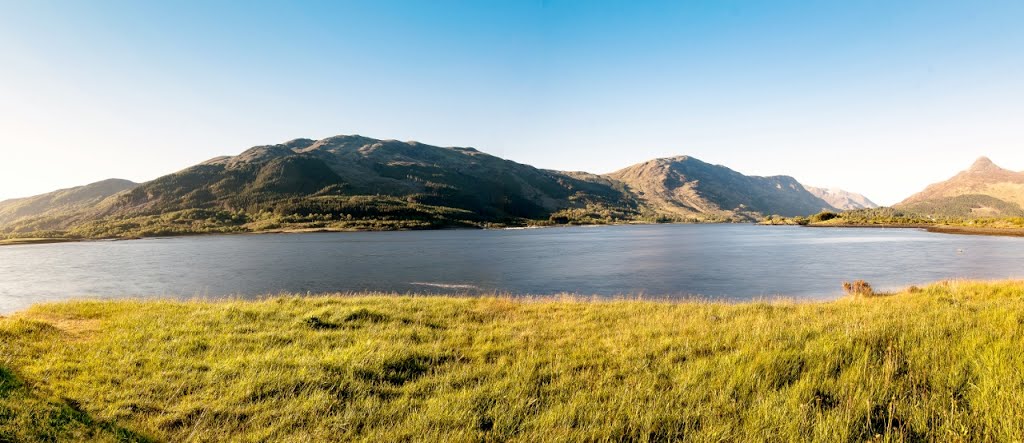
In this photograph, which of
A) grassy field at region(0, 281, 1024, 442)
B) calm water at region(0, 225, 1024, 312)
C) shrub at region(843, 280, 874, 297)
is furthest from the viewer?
calm water at region(0, 225, 1024, 312)

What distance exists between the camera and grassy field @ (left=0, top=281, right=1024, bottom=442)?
24.7 feet

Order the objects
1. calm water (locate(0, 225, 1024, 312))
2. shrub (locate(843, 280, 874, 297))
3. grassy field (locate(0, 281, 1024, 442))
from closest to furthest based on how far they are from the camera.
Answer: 1. grassy field (locate(0, 281, 1024, 442))
2. shrub (locate(843, 280, 874, 297))
3. calm water (locate(0, 225, 1024, 312))

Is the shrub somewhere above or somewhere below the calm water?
above

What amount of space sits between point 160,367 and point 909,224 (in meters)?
241

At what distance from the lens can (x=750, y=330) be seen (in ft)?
46.1

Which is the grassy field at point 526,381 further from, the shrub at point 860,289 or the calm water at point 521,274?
the calm water at point 521,274

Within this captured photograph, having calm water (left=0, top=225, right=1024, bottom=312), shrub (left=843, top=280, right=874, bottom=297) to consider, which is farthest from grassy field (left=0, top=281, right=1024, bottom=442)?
calm water (left=0, top=225, right=1024, bottom=312)

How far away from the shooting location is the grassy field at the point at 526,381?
752 cm

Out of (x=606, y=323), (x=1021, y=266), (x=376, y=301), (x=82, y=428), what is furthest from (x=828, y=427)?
(x=1021, y=266)

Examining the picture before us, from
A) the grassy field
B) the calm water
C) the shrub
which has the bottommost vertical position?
the calm water

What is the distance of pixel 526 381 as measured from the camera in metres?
9.80

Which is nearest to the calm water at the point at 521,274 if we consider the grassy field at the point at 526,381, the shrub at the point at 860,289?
the shrub at the point at 860,289

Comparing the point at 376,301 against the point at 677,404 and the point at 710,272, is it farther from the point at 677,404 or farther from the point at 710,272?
the point at 710,272

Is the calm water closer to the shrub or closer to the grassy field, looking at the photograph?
the shrub
